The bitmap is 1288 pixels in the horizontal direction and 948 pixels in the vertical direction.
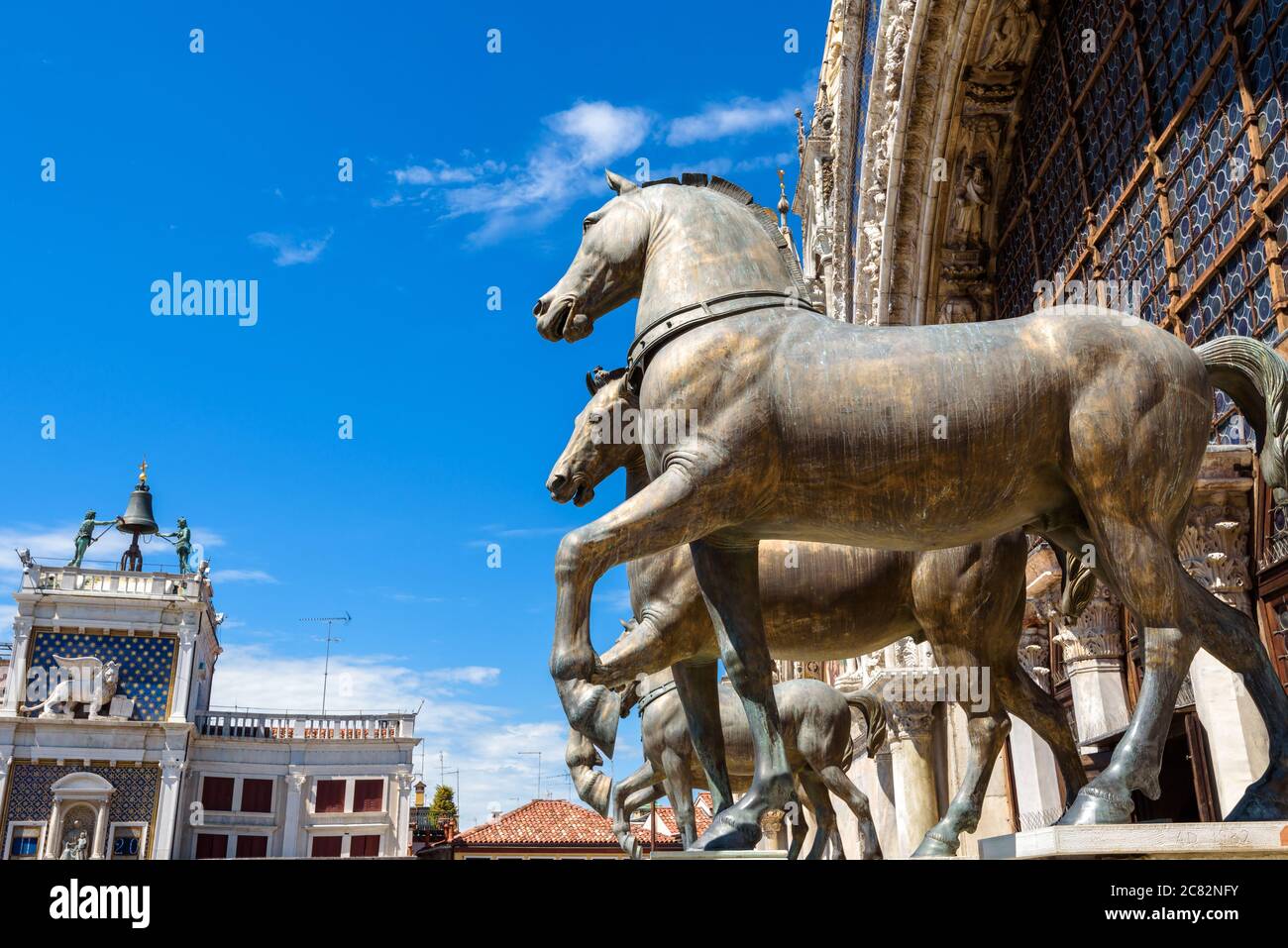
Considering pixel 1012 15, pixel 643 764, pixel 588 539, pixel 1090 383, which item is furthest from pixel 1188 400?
pixel 1012 15

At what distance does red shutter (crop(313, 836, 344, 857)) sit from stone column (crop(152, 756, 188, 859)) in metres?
5.65

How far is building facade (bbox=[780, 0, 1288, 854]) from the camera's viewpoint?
791 cm

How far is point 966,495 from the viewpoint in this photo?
335 centimetres

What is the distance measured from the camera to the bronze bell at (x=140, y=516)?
172 feet

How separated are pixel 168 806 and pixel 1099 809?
157 ft

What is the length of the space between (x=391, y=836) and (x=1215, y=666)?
44.8 m

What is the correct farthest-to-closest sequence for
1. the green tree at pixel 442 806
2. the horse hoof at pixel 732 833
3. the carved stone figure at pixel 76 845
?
the green tree at pixel 442 806 → the carved stone figure at pixel 76 845 → the horse hoof at pixel 732 833

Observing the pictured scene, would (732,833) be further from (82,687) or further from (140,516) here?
(140,516)

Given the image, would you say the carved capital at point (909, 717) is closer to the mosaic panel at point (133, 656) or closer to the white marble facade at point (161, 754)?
the white marble facade at point (161, 754)

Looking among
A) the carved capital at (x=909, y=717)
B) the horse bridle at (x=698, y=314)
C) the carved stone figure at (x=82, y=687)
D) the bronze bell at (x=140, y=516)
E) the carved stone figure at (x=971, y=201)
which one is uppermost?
the bronze bell at (x=140, y=516)

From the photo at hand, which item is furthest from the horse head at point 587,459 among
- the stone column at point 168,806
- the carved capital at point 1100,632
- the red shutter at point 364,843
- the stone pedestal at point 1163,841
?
the red shutter at point 364,843

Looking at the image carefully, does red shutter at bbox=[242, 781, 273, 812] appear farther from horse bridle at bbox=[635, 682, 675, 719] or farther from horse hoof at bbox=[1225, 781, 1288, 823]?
horse hoof at bbox=[1225, 781, 1288, 823]
